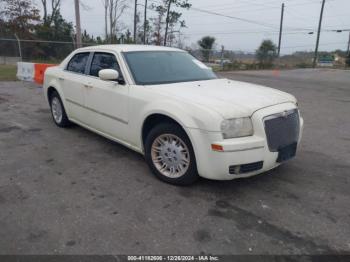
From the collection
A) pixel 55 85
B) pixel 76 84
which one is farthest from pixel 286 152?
pixel 55 85

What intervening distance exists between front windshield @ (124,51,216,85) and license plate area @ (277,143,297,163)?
64.8 inches

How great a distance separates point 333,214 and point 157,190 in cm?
189

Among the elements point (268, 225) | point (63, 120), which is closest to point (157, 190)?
point (268, 225)

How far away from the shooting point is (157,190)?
3.67 m

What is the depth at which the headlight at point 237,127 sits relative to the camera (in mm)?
3252

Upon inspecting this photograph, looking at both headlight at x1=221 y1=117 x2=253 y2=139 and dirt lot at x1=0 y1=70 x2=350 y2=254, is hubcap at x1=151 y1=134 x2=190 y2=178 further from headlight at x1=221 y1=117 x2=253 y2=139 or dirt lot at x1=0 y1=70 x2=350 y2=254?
headlight at x1=221 y1=117 x2=253 y2=139

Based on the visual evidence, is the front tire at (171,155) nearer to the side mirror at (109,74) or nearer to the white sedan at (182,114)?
the white sedan at (182,114)

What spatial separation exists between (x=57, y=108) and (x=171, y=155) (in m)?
3.41

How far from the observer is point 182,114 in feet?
11.3

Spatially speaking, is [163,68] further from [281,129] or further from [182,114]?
[281,129]

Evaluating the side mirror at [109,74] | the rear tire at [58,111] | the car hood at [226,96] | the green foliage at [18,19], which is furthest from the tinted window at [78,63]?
the green foliage at [18,19]

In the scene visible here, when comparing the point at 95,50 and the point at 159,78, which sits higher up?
the point at 95,50

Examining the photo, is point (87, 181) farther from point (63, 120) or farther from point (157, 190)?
point (63, 120)

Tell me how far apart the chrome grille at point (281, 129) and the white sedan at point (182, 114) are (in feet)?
0.04
